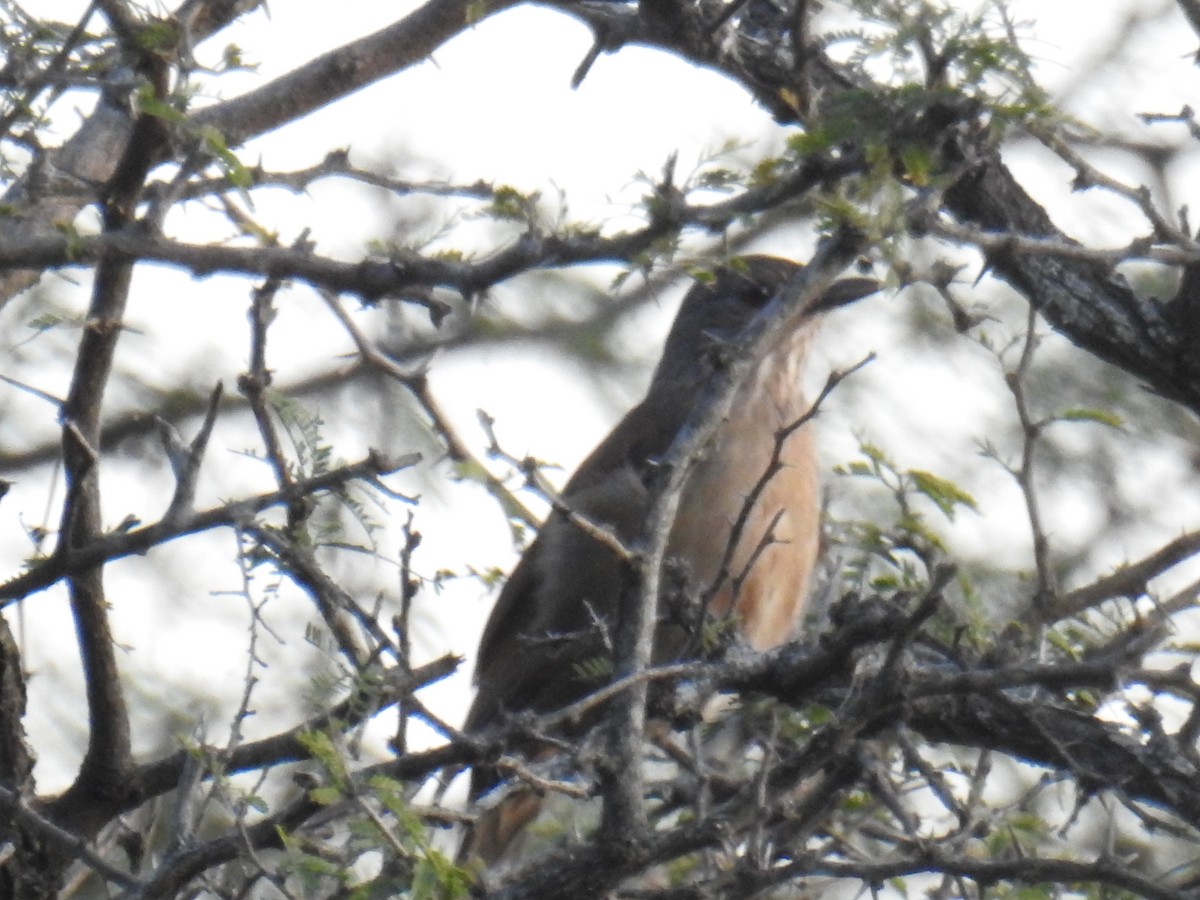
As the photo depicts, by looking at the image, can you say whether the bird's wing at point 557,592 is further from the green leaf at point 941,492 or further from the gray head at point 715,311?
the green leaf at point 941,492

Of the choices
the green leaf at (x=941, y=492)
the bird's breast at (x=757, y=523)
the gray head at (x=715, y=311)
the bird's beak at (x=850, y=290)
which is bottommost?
the green leaf at (x=941, y=492)

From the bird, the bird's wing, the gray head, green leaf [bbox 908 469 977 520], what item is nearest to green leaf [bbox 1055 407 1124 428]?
green leaf [bbox 908 469 977 520]

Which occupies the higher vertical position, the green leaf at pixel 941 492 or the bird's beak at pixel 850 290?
the bird's beak at pixel 850 290

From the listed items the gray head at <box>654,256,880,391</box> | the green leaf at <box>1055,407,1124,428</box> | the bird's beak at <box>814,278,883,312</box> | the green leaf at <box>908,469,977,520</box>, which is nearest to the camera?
the green leaf at <box>1055,407,1124,428</box>

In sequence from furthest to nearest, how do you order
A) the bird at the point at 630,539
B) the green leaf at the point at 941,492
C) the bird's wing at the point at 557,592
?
the bird's wing at the point at 557,592
the bird at the point at 630,539
the green leaf at the point at 941,492

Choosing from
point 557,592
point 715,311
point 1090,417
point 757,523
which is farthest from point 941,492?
point 715,311

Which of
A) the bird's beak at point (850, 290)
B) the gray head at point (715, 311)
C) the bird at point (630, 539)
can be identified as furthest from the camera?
the gray head at point (715, 311)

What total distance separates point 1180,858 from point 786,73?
426 centimetres

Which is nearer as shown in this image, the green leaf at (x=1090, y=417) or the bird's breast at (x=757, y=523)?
the green leaf at (x=1090, y=417)

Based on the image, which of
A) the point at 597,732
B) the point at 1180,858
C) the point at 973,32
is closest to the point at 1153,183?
the point at 1180,858

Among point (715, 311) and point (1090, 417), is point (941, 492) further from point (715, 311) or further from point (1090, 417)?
point (715, 311)

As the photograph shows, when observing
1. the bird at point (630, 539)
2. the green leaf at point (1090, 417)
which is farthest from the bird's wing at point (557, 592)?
the green leaf at point (1090, 417)

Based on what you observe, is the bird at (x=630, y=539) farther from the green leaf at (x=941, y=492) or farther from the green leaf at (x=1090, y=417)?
the green leaf at (x=1090, y=417)

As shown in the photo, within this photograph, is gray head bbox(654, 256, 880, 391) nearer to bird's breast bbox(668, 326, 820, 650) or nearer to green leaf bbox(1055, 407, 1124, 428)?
bird's breast bbox(668, 326, 820, 650)
